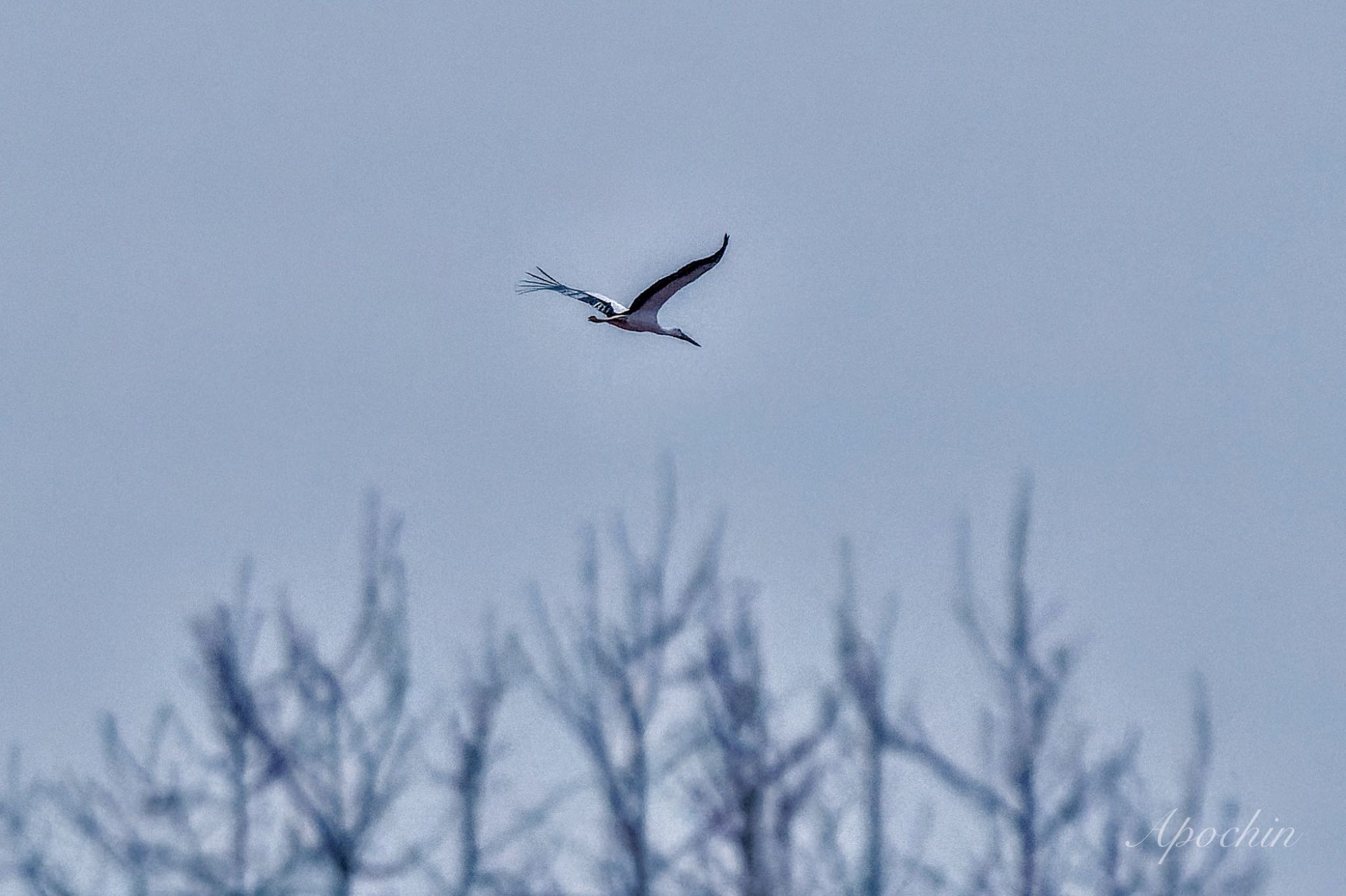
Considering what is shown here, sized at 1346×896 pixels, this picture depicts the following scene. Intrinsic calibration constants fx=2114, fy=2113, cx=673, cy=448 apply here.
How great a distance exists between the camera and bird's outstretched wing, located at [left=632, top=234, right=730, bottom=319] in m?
16.2

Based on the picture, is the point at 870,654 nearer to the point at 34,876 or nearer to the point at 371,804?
the point at 371,804

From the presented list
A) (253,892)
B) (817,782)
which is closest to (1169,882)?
(817,782)

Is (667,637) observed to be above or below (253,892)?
above

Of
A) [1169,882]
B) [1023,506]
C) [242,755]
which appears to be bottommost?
[242,755]

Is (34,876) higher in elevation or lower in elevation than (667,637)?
lower

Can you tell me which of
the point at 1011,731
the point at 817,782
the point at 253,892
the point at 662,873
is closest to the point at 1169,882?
the point at 1011,731

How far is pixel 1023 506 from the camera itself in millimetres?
14219

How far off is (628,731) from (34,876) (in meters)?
4.40

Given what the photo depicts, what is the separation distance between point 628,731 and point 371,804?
1904 mm

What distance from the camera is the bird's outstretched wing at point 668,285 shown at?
16.2 m

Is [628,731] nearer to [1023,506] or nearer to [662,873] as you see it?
[662,873]

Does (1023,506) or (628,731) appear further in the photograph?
(628,731)

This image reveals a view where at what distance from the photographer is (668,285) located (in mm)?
17297

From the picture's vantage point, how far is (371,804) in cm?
1462
